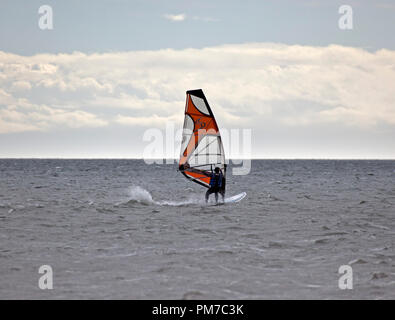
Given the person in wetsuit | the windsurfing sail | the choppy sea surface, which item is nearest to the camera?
the choppy sea surface

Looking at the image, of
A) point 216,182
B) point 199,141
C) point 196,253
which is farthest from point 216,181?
point 196,253

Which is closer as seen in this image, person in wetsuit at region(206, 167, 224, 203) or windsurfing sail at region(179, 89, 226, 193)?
person in wetsuit at region(206, 167, 224, 203)

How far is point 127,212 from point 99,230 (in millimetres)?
5331

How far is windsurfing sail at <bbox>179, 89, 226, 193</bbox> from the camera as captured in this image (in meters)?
22.4

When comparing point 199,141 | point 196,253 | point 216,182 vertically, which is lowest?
point 196,253

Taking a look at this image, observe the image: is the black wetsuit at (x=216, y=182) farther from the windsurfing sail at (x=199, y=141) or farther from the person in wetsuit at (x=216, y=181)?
the windsurfing sail at (x=199, y=141)

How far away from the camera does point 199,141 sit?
2278 cm

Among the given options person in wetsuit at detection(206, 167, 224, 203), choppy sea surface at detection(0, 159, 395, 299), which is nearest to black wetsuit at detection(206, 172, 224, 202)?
person in wetsuit at detection(206, 167, 224, 203)

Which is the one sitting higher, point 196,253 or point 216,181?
point 216,181

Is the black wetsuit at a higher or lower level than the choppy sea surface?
higher

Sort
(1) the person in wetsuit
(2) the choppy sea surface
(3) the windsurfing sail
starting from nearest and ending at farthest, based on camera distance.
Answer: (2) the choppy sea surface < (1) the person in wetsuit < (3) the windsurfing sail

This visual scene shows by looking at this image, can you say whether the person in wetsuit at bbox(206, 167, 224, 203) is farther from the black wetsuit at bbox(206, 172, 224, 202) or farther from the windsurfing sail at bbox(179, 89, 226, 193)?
the windsurfing sail at bbox(179, 89, 226, 193)

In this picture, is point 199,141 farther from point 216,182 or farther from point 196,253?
point 196,253
